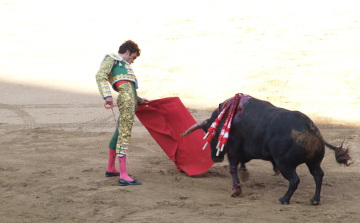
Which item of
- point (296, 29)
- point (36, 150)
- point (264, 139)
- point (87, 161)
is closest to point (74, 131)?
point (36, 150)

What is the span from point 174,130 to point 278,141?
175cm

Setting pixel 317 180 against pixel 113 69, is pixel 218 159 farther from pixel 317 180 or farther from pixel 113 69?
pixel 113 69

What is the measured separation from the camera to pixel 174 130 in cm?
623

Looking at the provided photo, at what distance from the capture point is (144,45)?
12.4 m

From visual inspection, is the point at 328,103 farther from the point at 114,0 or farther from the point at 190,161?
the point at 114,0

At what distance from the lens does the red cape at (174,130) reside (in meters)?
6.12

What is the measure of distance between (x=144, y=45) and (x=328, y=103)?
4.76 metres

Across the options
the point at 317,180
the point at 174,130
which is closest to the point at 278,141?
the point at 317,180

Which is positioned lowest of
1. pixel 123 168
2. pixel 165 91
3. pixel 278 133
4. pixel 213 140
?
pixel 165 91

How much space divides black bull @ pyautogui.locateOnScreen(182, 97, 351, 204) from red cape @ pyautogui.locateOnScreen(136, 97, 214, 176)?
2.48ft

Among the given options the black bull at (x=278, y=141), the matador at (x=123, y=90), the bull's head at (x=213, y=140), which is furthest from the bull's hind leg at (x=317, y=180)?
the matador at (x=123, y=90)

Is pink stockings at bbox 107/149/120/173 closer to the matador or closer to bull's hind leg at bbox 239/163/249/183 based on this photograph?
the matador

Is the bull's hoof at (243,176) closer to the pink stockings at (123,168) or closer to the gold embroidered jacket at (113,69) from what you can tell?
the pink stockings at (123,168)

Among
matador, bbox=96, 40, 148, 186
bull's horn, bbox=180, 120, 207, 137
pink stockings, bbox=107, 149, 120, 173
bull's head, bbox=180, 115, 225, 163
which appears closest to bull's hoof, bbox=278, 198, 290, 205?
bull's head, bbox=180, 115, 225, 163
